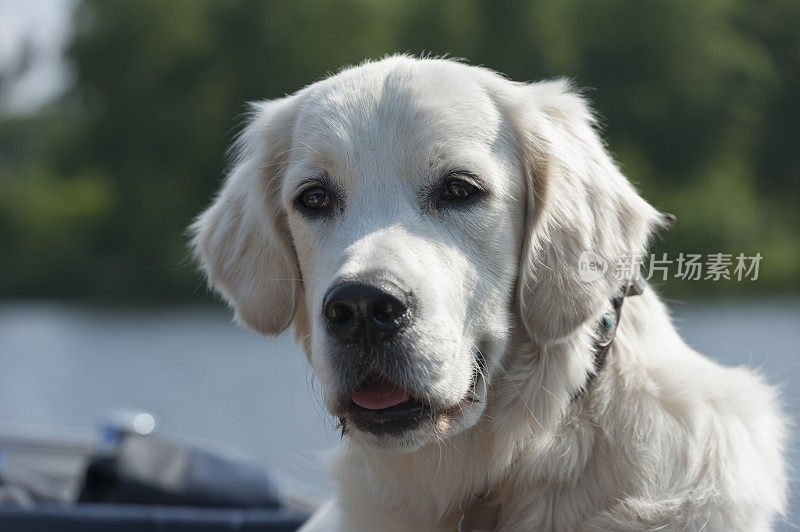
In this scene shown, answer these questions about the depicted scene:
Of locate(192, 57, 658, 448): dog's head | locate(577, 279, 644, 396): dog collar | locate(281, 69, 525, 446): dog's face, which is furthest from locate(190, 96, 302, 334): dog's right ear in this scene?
locate(577, 279, 644, 396): dog collar

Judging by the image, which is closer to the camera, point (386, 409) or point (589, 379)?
point (386, 409)

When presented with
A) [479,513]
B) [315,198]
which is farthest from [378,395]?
[315,198]

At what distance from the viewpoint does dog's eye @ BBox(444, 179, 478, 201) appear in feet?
8.45

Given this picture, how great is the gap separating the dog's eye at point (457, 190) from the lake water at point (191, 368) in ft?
9.38

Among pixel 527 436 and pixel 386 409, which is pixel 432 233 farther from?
pixel 527 436

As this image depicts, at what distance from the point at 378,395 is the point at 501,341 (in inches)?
16.9

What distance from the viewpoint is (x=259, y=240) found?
303 cm

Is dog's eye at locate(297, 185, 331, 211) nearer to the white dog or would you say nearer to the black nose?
the white dog

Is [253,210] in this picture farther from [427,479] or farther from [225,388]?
[225,388]

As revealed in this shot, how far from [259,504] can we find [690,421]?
2.55 m

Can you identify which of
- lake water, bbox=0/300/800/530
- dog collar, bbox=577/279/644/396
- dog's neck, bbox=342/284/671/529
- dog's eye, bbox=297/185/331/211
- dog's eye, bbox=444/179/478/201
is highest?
dog's eye, bbox=444/179/478/201

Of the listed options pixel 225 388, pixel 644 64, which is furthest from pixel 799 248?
pixel 225 388

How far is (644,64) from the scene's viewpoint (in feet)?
61.2

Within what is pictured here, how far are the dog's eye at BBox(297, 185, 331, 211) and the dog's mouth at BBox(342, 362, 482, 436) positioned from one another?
0.61m
